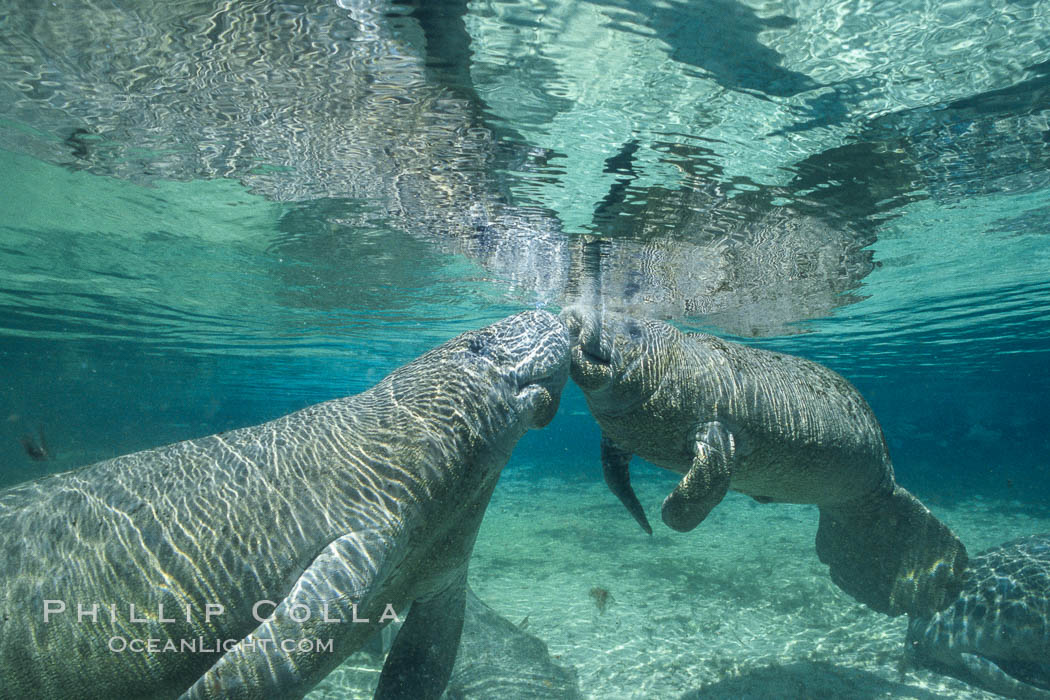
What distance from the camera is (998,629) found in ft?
21.9

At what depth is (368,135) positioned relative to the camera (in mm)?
7570

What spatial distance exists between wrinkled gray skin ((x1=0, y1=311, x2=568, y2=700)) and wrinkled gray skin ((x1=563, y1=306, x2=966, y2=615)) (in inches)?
36.8

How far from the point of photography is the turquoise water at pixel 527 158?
5.34m

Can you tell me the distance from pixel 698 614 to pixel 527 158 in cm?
859

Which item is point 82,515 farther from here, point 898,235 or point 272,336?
point 272,336

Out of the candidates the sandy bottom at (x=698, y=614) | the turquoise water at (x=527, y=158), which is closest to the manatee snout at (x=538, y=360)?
the turquoise water at (x=527, y=158)

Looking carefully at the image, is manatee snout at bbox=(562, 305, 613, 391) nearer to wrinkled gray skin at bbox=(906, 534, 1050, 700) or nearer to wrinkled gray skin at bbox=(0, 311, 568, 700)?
wrinkled gray skin at bbox=(0, 311, 568, 700)

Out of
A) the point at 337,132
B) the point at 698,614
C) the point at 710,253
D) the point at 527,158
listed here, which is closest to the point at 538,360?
the point at 527,158

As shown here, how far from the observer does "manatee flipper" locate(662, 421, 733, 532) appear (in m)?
4.72

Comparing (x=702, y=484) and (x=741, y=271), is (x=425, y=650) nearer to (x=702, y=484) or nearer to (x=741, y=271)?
(x=702, y=484)

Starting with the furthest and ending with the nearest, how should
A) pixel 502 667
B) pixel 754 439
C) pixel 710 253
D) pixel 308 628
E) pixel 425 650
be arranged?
pixel 710 253 → pixel 502 667 → pixel 754 439 → pixel 425 650 → pixel 308 628

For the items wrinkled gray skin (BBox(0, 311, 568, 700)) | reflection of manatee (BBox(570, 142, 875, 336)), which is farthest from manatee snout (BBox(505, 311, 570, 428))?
reflection of manatee (BBox(570, 142, 875, 336))

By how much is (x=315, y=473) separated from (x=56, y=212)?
444 inches

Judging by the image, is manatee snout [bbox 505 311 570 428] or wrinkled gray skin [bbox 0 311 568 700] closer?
wrinkled gray skin [bbox 0 311 568 700]
